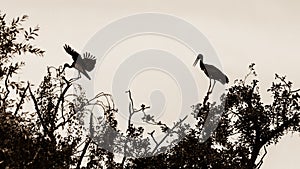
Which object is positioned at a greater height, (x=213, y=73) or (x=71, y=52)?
(x=213, y=73)

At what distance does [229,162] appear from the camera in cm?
1794

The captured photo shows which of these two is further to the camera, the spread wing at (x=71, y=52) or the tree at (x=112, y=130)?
the spread wing at (x=71, y=52)

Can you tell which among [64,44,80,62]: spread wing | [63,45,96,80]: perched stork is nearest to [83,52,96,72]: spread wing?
[63,45,96,80]: perched stork

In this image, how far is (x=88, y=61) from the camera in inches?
655

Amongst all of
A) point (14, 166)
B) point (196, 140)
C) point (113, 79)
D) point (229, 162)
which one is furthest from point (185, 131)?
point (14, 166)

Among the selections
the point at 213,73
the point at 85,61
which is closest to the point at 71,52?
the point at 85,61

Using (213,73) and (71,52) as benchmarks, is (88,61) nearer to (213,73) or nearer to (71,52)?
(71,52)

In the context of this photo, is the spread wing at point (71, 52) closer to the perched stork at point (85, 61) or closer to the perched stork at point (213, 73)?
the perched stork at point (85, 61)

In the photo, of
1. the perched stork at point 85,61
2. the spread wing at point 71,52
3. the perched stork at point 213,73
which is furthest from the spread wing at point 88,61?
the perched stork at point 213,73

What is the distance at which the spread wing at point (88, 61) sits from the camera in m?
16.6

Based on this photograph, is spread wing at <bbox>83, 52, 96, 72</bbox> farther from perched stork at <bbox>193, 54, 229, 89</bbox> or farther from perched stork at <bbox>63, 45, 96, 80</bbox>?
perched stork at <bbox>193, 54, 229, 89</bbox>

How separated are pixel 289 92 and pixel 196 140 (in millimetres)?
4214

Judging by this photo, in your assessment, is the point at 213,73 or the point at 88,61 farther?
the point at 213,73

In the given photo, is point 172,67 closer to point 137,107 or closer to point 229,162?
point 137,107
